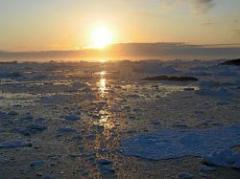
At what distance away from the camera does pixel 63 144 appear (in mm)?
6691

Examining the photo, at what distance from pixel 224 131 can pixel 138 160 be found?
2.38m

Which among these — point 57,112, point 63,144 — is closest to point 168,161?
point 63,144

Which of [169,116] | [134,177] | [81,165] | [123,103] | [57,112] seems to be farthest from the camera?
[123,103]

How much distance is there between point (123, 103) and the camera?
39.4 feet

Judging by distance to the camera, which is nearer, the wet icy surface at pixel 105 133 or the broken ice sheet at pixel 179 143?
the wet icy surface at pixel 105 133

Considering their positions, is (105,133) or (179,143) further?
(105,133)

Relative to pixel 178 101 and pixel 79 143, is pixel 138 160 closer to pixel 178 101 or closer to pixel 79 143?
pixel 79 143

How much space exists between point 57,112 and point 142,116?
2138 mm

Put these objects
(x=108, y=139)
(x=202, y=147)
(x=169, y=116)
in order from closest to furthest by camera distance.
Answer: (x=202, y=147) → (x=108, y=139) → (x=169, y=116)

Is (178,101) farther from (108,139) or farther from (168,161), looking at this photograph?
(168,161)

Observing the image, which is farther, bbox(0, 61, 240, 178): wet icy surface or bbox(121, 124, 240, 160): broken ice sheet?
bbox(121, 124, 240, 160): broken ice sheet

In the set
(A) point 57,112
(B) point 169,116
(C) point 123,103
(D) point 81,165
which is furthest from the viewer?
(C) point 123,103

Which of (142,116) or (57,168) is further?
(142,116)

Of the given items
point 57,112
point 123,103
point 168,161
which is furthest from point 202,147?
point 123,103
